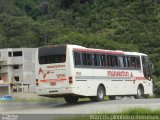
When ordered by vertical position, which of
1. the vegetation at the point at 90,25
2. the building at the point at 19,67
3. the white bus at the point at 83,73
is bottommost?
the white bus at the point at 83,73

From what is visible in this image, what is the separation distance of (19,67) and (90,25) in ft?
54.0

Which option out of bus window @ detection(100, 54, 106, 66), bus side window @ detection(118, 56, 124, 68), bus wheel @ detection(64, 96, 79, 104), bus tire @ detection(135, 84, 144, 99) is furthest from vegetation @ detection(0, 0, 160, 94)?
bus wheel @ detection(64, 96, 79, 104)

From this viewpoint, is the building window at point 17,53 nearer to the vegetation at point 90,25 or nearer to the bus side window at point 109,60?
the vegetation at point 90,25

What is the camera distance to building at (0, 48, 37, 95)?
8162cm

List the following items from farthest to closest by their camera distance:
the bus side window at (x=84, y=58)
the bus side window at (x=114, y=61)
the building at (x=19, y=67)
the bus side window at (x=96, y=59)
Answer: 1. the building at (x=19, y=67)
2. the bus side window at (x=114, y=61)
3. the bus side window at (x=96, y=59)
4. the bus side window at (x=84, y=58)

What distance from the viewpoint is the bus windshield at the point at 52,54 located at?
2592cm

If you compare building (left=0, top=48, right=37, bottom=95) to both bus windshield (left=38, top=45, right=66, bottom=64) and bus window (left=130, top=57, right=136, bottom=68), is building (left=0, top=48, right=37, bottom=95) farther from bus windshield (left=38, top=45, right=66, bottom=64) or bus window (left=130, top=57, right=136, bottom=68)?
bus windshield (left=38, top=45, right=66, bottom=64)

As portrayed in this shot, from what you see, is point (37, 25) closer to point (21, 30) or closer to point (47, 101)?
point (21, 30)

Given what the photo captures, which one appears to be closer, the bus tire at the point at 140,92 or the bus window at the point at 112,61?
the bus window at the point at 112,61

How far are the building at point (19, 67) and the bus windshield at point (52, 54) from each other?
178ft

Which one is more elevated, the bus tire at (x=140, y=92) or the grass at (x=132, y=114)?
the bus tire at (x=140, y=92)

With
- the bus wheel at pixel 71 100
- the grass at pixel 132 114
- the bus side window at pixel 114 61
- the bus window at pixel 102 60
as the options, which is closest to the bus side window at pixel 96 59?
the bus window at pixel 102 60

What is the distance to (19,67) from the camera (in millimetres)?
83188

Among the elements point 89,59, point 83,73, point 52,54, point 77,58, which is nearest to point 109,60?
point 89,59
